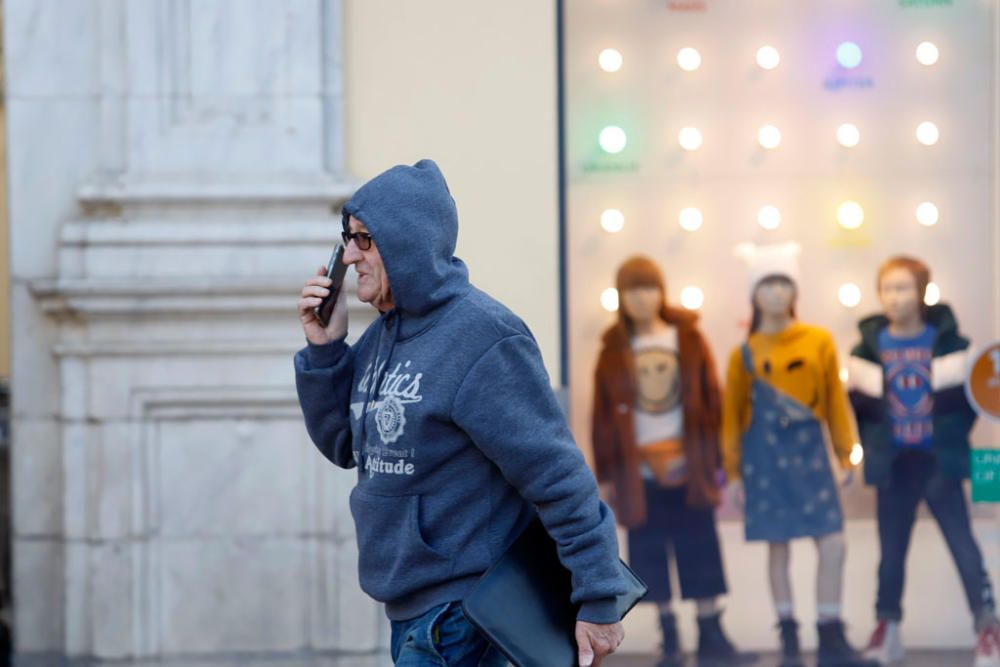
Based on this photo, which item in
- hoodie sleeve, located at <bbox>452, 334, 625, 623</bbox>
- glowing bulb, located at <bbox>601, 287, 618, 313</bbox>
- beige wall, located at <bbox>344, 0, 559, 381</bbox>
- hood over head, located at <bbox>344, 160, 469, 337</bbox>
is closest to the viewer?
hoodie sleeve, located at <bbox>452, 334, 625, 623</bbox>

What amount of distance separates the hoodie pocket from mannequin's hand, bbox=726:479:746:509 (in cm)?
301

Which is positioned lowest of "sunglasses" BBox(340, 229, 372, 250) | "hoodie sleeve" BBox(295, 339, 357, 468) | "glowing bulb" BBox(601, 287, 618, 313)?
"hoodie sleeve" BBox(295, 339, 357, 468)

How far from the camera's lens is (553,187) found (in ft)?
20.0

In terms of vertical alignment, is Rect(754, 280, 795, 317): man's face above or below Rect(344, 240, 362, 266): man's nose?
below

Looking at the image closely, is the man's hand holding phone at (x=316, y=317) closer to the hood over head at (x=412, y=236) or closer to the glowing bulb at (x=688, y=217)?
the hood over head at (x=412, y=236)

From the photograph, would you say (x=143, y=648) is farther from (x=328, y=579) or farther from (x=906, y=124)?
(x=906, y=124)

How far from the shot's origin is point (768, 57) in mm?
6324

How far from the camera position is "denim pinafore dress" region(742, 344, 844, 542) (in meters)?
6.29

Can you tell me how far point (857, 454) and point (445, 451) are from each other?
3.26 metres

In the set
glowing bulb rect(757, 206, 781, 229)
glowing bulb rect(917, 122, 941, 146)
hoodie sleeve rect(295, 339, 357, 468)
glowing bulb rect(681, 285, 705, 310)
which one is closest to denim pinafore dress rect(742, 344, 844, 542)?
glowing bulb rect(681, 285, 705, 310)

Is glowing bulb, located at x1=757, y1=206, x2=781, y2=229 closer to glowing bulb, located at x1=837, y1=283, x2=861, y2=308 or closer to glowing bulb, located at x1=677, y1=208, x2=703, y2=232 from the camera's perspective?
glowing bulb, located at x1=677, y1=208, x2=703, y2=232

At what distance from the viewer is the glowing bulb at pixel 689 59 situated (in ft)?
20.7

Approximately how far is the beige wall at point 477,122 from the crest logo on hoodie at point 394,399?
2.59 metres

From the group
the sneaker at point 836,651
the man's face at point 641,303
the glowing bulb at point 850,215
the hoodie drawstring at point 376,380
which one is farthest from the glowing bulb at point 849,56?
the hoodie drawstring at point 376,380
